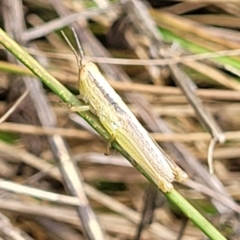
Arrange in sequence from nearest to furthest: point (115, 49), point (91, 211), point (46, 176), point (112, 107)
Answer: point (112, 107), point (91, 211), point (46, 176), point (115, 49)

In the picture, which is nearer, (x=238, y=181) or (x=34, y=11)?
(x=238, y=181)

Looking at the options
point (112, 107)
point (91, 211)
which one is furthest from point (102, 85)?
point (91, 211)

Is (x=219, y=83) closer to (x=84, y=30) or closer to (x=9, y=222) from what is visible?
(x=84, y=30)

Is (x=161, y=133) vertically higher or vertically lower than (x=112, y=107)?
higher

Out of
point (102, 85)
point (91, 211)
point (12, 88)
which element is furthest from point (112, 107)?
point (12, 88)

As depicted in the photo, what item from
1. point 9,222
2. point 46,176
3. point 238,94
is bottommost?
point 9,222

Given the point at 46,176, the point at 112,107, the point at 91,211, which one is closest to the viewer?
the point at 112,107

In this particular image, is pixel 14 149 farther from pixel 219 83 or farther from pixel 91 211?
pixel 219 83
